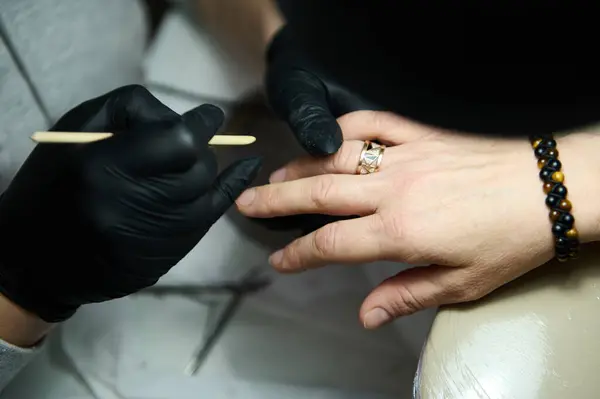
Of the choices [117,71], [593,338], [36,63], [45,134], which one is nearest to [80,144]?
[45,134]

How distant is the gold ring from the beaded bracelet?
17 centimetres

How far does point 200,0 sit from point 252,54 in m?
0.12

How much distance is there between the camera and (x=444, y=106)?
2.28ft

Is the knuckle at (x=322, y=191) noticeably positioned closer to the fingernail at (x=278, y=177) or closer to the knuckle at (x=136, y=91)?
the fingernail at (x=278, y=177)

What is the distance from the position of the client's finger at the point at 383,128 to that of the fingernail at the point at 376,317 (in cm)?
20

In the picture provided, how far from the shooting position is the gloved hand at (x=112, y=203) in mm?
522

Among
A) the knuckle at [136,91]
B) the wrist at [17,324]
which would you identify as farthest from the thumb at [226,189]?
the wrist at [17,324]

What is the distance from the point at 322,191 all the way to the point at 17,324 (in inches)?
14.2

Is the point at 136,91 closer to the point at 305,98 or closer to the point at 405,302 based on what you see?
the point at 305,98

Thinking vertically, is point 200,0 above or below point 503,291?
above

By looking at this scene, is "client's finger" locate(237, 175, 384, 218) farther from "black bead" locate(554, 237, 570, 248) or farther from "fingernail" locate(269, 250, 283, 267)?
"black bead" locate(554, 237, 570, 248)

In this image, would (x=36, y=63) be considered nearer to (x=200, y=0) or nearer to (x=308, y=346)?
(x=200, y=0)

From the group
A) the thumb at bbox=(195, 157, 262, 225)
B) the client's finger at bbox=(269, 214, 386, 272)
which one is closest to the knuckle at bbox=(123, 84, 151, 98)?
the thumb at bbox=(195, 157, 262, 225)

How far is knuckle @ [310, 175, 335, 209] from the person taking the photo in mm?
604
